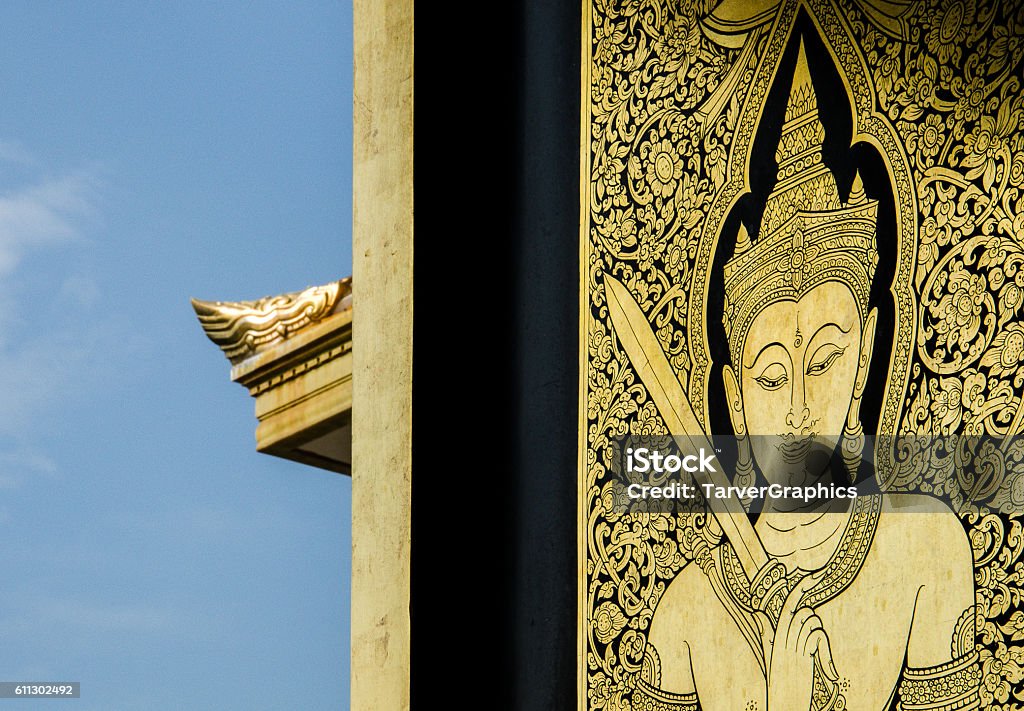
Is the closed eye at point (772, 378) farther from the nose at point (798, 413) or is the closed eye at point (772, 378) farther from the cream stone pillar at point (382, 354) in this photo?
the cream stone pillar at point (382, 354)

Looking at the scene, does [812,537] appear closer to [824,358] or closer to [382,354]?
[824,358]

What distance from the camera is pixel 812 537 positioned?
2283mm

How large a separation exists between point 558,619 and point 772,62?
3.78 ft

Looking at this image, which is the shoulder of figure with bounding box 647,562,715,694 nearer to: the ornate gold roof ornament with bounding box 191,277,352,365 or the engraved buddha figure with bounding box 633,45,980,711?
the engraved buddha figure with bounding box 633,45,980,711

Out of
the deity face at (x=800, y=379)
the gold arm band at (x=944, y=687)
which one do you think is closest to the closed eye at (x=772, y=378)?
the deity face at (x=800, y=379)

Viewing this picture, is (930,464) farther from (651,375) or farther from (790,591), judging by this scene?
(651,375)

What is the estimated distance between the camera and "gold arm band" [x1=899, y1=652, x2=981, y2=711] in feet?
7.20

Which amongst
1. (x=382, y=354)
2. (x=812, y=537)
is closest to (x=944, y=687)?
(x=812, y=537)

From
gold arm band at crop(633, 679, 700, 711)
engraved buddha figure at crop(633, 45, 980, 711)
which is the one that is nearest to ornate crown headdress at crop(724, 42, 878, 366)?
engraved buddha figure at crop(633, 45, 980, 711)

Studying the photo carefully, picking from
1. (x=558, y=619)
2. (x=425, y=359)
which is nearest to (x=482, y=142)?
(x=425, y=359)

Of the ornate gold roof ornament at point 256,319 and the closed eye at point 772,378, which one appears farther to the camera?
the ornate gold roof ornament at point 256,319

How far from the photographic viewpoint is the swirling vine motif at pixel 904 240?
7.42 ft

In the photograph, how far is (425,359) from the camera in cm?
242

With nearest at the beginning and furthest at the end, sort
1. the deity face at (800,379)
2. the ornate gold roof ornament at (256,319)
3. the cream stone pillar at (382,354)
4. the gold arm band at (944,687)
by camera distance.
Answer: the gold arm band at (944,687), the deity face at (800,379), the cream stone pillar at (382,354), the ornate gold roof ornament at (256,319)
